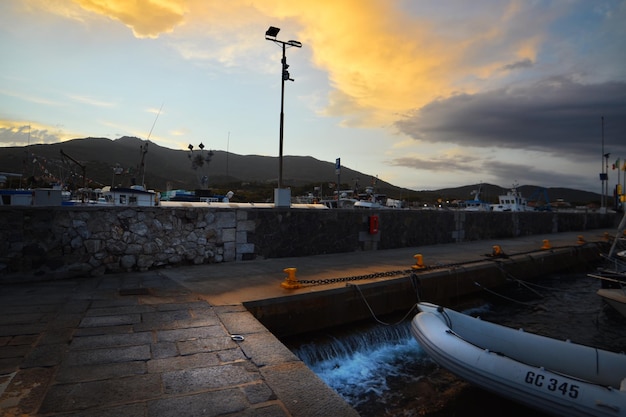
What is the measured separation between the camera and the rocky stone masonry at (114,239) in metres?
6.35

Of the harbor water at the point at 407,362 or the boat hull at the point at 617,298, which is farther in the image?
the boat hull at the point at 617,298

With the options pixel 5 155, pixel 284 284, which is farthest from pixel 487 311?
pixel 5 155

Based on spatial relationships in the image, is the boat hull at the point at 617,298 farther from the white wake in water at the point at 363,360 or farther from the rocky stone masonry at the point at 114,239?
the rocky stone masonry at the point at 114,239

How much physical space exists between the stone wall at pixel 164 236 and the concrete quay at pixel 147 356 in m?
0.61

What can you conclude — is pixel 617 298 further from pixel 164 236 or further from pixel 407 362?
pixel 164 236

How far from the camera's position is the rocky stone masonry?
6352 mm

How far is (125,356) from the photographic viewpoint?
329 centimetres

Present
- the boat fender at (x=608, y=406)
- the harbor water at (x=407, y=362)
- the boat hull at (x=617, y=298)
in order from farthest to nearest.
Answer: the boat hull at (x=617, y=298), the harbor water at (x=407, y=362), the boat fender at (x=608, y=406)

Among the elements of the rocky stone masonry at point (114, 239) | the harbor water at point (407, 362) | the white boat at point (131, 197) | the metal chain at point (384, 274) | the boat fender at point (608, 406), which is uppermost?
the white boat at point (131, 197)

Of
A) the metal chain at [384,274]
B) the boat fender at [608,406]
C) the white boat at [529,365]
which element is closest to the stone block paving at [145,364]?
the metal chain at [384,274]

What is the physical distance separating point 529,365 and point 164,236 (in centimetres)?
686

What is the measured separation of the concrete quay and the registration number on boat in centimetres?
278

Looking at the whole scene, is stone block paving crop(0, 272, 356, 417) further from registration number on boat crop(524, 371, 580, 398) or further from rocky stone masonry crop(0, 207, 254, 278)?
registration number on boat crop(524, 371, 580, 398)

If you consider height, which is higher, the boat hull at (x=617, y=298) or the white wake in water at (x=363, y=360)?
the boat hull at (x=617, y=298)
